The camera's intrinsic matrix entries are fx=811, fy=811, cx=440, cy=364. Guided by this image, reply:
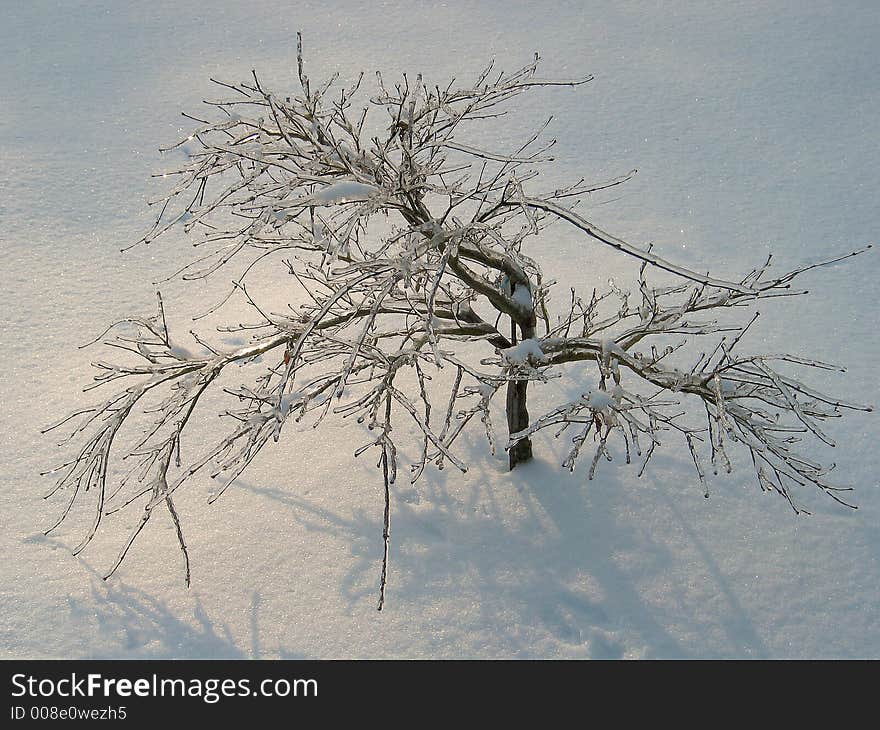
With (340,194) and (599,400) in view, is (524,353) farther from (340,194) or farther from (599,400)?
(340,194)

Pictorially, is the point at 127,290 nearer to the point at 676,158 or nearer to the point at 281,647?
the point at 281,647

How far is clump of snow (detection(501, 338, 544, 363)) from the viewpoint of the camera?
11.8 ft

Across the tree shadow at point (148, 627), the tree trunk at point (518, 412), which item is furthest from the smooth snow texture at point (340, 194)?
the tree shadow at point (148, 627)

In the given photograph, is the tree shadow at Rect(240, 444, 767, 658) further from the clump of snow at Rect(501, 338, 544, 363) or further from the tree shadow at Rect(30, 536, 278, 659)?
the clump of snow at Rect(501, 338, 544, 363)

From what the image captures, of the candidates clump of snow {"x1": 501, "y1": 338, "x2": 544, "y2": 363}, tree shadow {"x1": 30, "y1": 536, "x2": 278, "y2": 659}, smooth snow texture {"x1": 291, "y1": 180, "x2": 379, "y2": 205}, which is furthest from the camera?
tree shadow {"x1": 30, "y1": 536, "x2": 278, "y2": 659}

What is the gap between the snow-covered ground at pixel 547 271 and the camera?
3982mm

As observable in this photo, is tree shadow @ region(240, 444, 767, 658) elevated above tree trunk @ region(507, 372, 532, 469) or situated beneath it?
situated beneath

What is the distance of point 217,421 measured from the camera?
547cm

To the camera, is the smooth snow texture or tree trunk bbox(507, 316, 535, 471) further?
tree trunk bbox(507, 316, 535, 471)

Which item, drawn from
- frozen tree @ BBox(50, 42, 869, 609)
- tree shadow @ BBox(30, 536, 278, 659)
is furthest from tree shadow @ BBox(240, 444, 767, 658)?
tree shadow @ BBox(30, 536, 278, 659)

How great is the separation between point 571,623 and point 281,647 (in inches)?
55.2

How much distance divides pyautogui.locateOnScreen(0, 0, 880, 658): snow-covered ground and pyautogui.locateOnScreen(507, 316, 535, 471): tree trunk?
12cm

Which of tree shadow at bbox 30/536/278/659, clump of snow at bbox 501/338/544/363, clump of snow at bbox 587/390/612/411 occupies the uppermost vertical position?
clump of snow at bbox 501/338/544/363

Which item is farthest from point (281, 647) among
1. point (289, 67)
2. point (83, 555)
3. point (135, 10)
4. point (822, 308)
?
point (135, 10)
